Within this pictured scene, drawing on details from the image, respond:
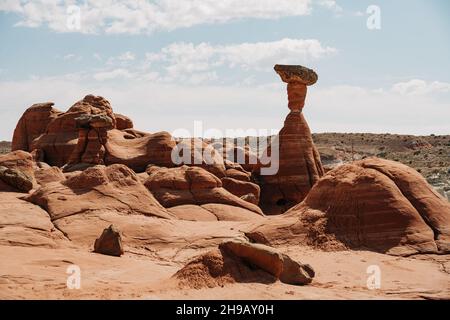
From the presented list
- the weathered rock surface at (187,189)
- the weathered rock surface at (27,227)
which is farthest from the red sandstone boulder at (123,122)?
the weathered rock surface at (27,227)

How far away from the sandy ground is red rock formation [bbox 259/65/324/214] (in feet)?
38.5

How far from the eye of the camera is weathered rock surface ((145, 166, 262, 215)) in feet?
56.2

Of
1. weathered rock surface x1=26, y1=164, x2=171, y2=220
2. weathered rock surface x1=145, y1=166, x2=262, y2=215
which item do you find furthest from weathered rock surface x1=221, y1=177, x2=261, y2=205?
weathered rock surface x1=26, y1=164, x2=171, y2=220

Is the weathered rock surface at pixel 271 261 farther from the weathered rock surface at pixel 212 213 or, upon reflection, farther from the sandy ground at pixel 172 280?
the weathered rock surface at pixel 212 213

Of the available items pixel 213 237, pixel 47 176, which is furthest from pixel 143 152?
pixel 213 237

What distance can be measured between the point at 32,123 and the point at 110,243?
20.0 metres

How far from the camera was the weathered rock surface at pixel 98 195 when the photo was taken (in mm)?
13742

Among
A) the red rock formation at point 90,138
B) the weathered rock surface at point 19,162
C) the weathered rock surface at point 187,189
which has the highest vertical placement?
the red rock formation at point 90,138

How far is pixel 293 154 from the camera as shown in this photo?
78.8 ft

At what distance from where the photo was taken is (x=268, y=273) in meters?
9.33

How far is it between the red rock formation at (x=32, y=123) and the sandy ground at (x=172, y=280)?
1922cm

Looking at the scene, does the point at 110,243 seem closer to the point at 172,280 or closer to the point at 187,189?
the point at 172,280
